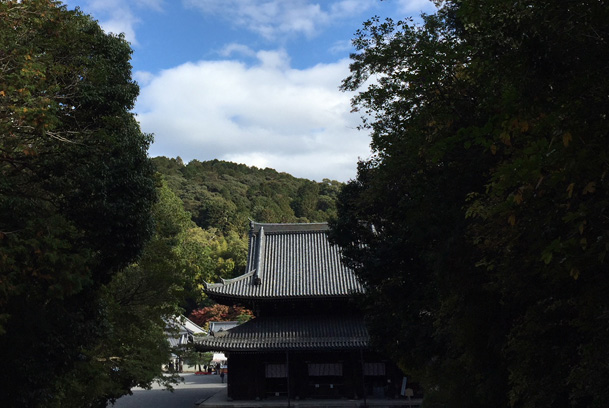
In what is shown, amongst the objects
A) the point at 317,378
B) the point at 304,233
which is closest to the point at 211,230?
the point at 304,233

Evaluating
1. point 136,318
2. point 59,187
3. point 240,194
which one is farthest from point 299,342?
point 240,194

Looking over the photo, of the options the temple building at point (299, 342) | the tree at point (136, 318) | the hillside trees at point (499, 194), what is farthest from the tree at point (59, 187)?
the temple building at point (299, 342)

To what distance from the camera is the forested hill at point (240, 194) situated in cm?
9550

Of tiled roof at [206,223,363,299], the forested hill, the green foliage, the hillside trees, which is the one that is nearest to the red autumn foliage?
the green foliage

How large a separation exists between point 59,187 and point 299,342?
55.6 feet

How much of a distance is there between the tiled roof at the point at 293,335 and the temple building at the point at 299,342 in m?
0.04

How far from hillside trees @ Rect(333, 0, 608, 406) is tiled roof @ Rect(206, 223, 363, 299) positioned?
1150 cm

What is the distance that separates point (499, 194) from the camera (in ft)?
24.6

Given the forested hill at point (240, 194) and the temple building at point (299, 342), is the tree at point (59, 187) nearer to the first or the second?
the temple building at point (299, 342)

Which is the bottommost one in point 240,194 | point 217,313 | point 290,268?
point 217,313

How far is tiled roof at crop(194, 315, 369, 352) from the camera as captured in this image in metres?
27.3

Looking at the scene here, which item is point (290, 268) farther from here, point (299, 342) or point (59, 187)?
point (59, 187)

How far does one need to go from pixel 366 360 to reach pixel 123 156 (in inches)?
724

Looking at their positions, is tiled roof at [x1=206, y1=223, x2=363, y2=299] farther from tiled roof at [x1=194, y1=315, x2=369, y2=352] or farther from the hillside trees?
the hillside trees
